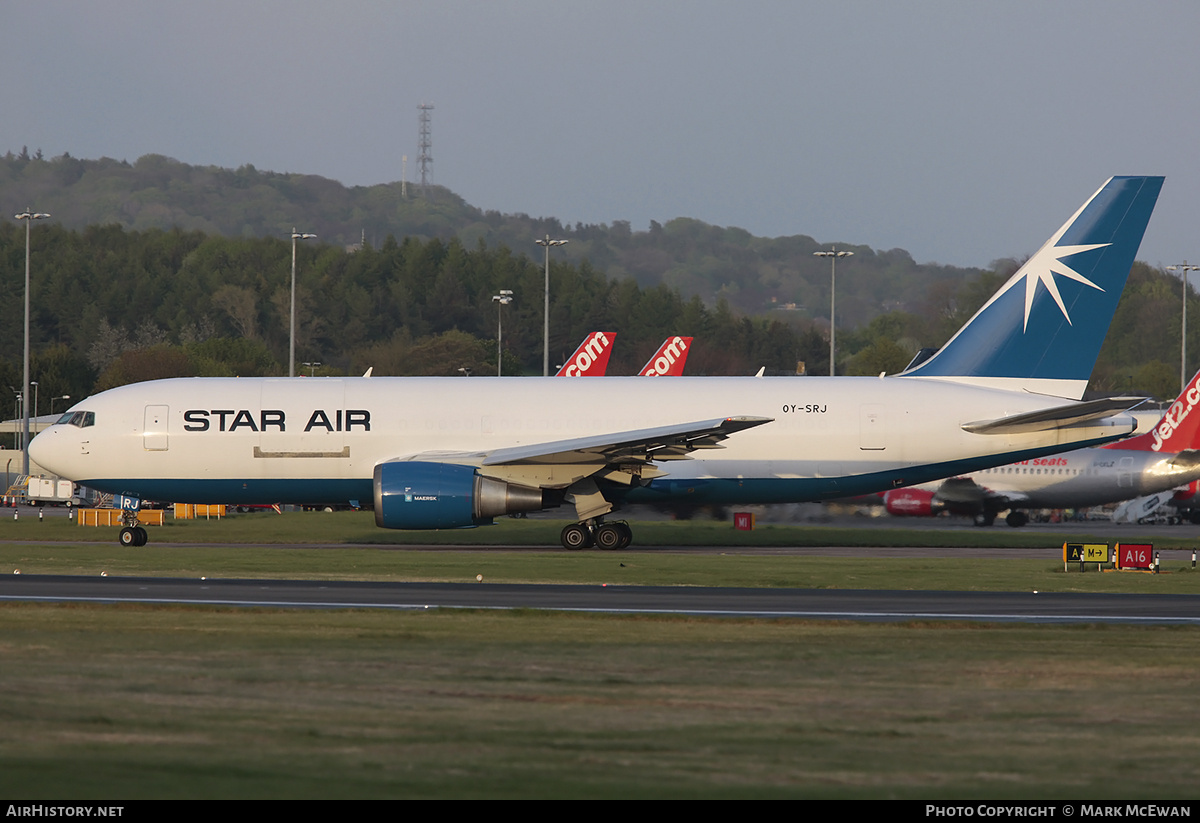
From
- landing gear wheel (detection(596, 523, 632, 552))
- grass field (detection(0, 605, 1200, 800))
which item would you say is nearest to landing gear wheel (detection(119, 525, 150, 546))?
landing gear wheel (detection(596, 523, 632, 552))

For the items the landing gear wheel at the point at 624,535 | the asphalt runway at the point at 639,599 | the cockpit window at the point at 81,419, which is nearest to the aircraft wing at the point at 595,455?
the landing gear wheel at the point at 624,535

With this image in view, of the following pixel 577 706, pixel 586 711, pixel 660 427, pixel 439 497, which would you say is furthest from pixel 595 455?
pixel 586 711

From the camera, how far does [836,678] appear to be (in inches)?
489

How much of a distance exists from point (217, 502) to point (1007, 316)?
1993cm

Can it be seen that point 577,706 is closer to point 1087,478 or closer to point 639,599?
point 639,599

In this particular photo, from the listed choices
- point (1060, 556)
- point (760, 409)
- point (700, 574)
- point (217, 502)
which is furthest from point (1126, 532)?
point (217, 502)

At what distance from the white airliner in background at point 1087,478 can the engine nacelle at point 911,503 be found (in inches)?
1.9

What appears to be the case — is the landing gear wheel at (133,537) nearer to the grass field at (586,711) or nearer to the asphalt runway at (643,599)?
the asphalt runway at (643,599)

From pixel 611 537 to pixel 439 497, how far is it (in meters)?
4.66

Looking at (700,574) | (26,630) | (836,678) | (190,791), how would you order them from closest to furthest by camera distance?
(190,791) → (836,678) → (26,630) → (700,574)

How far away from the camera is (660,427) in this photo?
31625 millimetres

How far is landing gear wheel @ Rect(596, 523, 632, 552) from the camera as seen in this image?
31.8m

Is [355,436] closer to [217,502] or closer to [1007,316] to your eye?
[217,502]

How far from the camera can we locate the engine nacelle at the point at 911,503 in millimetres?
42344
